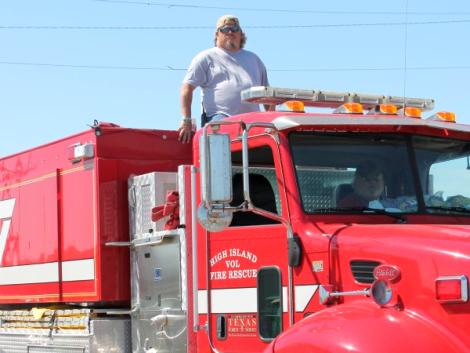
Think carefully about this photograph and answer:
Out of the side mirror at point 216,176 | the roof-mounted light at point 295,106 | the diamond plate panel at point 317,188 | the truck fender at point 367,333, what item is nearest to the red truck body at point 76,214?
the roof-mounted light at point 295,106

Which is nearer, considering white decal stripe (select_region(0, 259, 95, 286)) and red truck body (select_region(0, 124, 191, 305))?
red truck body (select_region(0, 124, 191, 305))

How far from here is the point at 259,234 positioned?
5.44 m

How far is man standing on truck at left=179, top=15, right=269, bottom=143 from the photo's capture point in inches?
272

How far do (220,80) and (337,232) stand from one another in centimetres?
226

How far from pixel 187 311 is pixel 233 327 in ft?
1.75

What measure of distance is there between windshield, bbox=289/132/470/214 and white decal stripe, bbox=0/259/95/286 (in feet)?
7.12

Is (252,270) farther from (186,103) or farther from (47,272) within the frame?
(47,272)

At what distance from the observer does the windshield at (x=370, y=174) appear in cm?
533

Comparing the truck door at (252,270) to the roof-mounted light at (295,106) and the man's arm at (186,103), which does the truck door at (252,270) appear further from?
the man's arm at (186,103)

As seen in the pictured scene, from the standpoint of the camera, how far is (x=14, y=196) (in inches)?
319

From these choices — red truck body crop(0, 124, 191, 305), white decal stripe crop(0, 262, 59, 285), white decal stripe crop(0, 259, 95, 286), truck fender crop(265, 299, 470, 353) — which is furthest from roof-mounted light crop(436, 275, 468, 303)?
white decal stripe crop(0, 262, 59, 285)

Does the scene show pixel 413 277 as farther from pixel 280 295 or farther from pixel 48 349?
pixel 48 349

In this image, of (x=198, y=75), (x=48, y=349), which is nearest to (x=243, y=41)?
(x=198, y=75)

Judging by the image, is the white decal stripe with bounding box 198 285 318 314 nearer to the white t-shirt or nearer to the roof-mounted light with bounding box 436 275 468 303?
the roof-mounted light with bounding box 436 275 468 303
